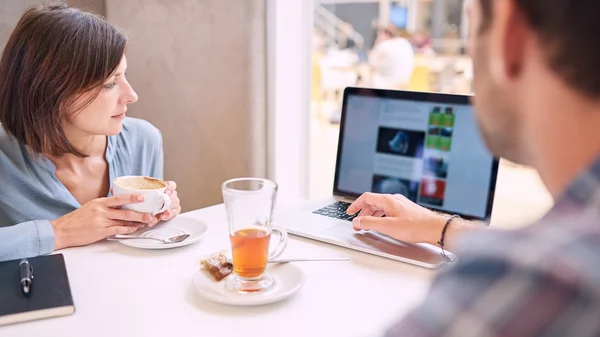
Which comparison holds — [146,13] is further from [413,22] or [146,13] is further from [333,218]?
[413,22]

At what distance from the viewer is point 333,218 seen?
4.39 ft

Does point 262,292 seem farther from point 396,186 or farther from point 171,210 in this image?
point 396,186

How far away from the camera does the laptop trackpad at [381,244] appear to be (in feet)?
3.69

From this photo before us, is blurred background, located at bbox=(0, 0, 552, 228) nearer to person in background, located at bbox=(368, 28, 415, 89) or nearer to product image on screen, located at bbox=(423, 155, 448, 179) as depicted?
product image on screen, located at bbox=(423, 155, 448, 179)

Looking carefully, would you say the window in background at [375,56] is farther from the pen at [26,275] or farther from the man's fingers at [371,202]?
the pen at [26,275]

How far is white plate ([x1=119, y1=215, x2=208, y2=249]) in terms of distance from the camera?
117 cm

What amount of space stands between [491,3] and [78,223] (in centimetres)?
95

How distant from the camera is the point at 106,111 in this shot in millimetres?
1441

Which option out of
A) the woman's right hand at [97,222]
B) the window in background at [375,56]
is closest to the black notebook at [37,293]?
the woman's right hand at [97,222]

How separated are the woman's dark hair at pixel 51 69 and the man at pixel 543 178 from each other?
1094mm

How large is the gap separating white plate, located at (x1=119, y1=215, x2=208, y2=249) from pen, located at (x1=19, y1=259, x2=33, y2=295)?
0.20m

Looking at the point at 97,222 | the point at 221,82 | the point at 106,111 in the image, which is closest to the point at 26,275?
the point at 97,222

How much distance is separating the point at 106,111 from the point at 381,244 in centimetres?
73

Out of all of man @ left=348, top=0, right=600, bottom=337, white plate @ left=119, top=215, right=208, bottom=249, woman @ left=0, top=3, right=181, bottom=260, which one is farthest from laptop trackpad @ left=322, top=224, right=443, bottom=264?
man @ left=348, top=0, right=600, bottom=337
